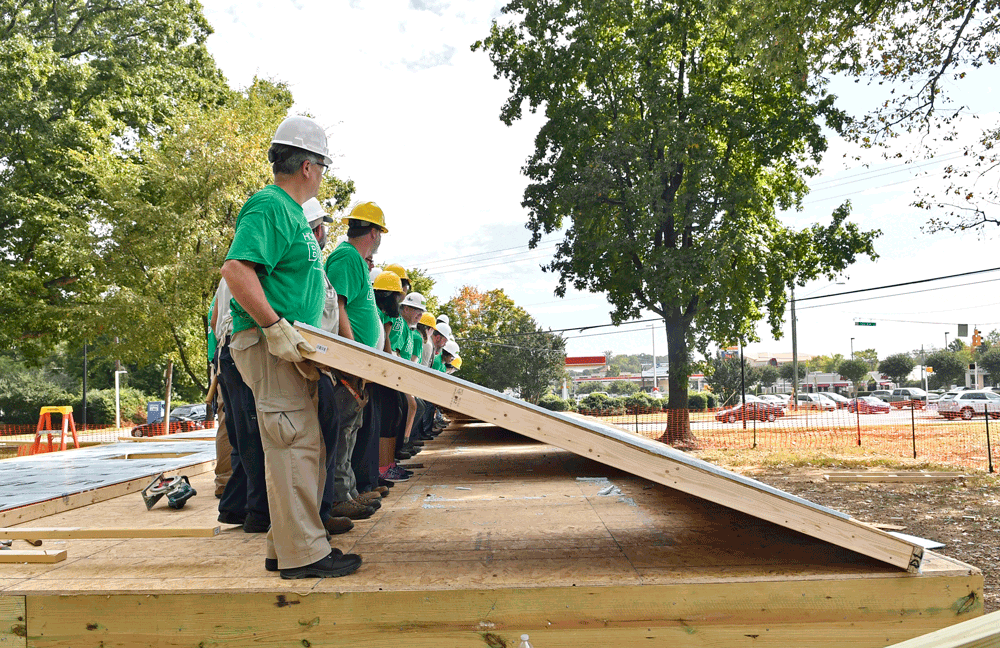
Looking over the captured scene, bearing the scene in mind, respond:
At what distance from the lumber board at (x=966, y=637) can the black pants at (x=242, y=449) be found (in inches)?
117

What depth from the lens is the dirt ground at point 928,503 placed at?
673 centimetres

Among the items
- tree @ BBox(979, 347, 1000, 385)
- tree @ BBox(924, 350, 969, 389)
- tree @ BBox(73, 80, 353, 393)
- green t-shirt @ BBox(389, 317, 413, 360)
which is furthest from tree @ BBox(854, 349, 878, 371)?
green t-shirt @ BBox(389, 317, 413, 360)

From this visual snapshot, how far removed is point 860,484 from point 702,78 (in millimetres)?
14489

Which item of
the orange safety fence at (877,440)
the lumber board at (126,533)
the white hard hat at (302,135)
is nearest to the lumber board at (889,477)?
the orange safety fence at (877,440)

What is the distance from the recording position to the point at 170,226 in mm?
14641

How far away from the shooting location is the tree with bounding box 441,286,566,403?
4288 cm

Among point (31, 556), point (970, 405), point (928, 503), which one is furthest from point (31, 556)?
point (970, 405)

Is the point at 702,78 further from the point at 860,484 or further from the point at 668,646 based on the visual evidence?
the point at 668,646

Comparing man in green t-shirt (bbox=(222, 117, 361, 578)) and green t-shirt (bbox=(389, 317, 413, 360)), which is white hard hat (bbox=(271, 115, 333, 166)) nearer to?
man in green t-shirt (bbox=(222, 117, 361, 578))

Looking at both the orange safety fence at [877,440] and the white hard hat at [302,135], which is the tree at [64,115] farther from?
the orange safety fence at [877,440]

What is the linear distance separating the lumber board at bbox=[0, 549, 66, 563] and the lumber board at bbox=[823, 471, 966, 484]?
12.1 metres

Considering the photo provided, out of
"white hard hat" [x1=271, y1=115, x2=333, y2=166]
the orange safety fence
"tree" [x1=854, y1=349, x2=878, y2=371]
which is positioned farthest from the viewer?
"tree" [x1=854, y1=349, x2=878, y2=371]

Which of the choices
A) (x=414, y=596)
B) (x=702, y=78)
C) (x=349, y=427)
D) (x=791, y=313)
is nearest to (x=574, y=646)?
(x=414, y=596)

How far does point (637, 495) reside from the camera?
14.8 feet
